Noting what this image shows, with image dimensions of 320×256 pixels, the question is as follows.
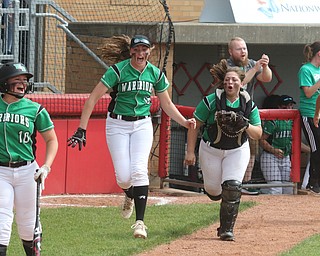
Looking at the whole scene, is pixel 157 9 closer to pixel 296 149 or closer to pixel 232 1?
pixel 232 1

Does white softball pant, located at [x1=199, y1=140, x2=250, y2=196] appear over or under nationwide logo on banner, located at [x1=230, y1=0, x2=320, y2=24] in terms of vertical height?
under

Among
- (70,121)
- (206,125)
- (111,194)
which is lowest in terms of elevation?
(111,194)

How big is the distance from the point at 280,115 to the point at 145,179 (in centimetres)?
346

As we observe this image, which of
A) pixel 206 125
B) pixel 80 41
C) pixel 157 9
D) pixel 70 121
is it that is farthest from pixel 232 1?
pixel 206 125

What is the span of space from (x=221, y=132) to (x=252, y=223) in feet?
4.47

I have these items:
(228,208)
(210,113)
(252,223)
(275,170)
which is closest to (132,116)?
(210,113)

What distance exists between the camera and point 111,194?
11.6 metres

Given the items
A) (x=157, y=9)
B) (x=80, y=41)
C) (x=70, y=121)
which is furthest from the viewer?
(x=157, y=9)

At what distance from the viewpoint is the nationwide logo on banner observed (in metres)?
13.5

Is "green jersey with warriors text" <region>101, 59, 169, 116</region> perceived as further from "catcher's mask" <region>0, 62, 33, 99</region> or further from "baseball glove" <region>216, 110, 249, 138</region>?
"catcher's mask" <region>0, 62, 33, 99</region>

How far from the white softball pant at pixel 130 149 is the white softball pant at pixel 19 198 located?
169 cm

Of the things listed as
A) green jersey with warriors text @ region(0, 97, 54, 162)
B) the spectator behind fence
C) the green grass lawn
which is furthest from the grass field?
the spectator behind fence

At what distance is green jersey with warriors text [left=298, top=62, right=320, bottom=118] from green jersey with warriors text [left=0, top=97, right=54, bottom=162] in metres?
5.19

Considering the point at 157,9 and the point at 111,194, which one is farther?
the point at 157,9
